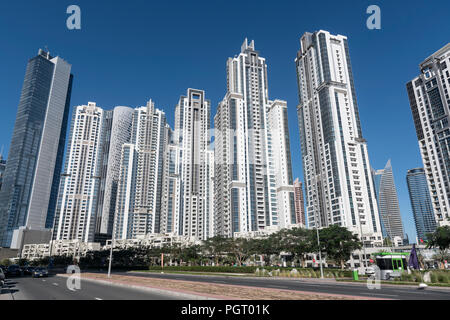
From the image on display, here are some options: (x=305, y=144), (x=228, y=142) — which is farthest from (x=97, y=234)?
(x=305, y=144)

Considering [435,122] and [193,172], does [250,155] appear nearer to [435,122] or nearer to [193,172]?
[193,172]

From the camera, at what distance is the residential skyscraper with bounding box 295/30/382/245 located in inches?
4611

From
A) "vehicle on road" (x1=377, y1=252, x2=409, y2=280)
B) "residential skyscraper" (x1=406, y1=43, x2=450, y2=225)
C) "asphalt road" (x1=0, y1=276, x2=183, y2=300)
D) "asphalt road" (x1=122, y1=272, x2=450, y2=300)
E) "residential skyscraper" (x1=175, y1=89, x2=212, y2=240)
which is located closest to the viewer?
"asphalt road" (x1=0, y1=276, x2=183, y2=300)

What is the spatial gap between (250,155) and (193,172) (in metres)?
48.4

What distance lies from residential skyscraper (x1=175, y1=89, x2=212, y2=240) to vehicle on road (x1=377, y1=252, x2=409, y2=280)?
448 feet

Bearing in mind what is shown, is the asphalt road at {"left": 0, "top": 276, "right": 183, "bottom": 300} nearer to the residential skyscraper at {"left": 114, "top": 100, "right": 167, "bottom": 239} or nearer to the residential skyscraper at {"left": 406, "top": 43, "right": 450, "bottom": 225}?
the residential skyscraper at {"left": 406, "top": 43, "right": 450, "bottom": 225}

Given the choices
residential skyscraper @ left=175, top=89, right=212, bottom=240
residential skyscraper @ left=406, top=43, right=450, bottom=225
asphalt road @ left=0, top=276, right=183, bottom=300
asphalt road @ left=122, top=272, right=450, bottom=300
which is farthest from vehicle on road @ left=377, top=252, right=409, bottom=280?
residential skyscraper @ left=175, top=89, right=212, bottom=240

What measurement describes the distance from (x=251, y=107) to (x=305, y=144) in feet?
117

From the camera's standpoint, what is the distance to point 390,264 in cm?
3778

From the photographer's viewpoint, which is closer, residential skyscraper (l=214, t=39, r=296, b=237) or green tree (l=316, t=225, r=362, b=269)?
green tree (l=316, t=225, r=362, b=269)

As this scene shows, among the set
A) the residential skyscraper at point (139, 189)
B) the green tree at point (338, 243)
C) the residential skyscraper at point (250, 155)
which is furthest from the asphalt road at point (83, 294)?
the residential skyscraper at point (139, 189)

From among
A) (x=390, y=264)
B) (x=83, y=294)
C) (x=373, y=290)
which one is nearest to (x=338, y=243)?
(x=390, y=264)

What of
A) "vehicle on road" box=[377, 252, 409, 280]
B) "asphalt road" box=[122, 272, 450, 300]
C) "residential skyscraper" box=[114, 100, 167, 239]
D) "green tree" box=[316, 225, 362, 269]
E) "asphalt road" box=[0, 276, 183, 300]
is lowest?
"asphalt road" box=[122, 272, 450, 300]
